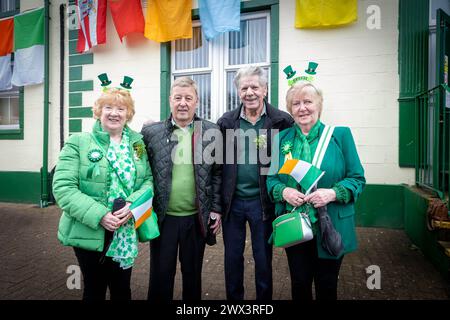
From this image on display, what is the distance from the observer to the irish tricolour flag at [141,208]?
2.00m

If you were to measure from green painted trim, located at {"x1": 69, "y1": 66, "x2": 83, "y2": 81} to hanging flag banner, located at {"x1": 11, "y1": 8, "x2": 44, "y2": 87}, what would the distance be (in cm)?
76

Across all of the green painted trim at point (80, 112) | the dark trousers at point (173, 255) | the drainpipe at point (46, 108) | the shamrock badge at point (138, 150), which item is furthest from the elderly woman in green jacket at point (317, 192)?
the drainpipe at point (46, 108)

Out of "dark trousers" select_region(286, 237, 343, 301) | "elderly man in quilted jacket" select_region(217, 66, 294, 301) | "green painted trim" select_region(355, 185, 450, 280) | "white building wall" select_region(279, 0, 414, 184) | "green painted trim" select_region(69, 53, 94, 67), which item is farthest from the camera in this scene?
"green painted trim" select_region(69, 53, 94, 67)

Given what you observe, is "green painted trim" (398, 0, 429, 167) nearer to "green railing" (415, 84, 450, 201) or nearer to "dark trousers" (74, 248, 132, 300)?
"green railing" (415, 84, 450, 201)

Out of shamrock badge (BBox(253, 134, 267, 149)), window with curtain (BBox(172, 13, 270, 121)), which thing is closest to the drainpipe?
window with curtain (BBox(172, 13, 270, 121))

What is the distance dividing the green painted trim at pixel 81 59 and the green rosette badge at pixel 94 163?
5.19m

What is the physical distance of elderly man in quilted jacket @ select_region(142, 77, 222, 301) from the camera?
7.57 feet

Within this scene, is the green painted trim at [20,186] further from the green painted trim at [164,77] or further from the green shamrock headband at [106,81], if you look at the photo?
the green shamrock headband at [106,81]
